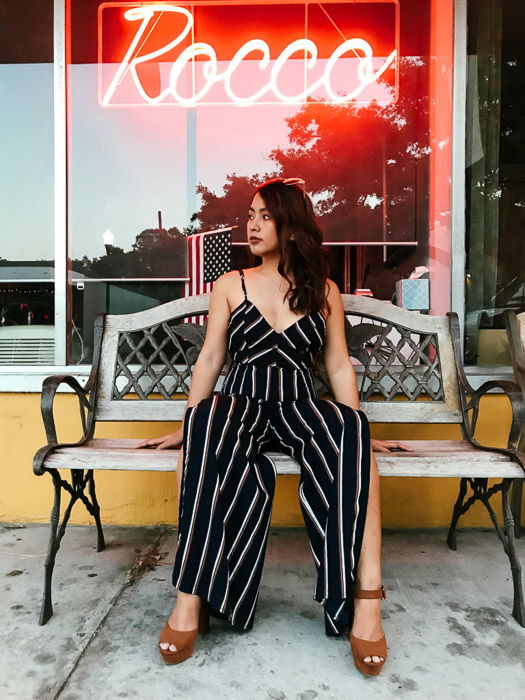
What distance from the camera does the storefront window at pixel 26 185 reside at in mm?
3750

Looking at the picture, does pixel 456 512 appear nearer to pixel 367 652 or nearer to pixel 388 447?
pixel 388 447

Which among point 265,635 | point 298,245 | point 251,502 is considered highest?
point 298,245

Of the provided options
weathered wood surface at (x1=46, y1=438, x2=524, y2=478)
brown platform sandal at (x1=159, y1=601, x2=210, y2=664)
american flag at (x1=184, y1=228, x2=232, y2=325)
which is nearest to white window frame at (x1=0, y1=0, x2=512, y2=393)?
weathered wood surface at (x1=46, y1=438, x2=524, y2=478)

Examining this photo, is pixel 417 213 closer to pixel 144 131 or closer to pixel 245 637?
pixel 144 131

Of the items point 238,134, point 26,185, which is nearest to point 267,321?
point 26,185

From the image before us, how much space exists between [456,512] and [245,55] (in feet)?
14.5

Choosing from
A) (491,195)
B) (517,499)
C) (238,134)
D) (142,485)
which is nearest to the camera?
(517,499)

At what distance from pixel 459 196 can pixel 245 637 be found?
8.43 ft

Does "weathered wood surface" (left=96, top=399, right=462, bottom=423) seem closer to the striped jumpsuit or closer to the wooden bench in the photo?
the wooden bench

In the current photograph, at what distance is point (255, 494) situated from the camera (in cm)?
206

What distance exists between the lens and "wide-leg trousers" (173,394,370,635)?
1939mm

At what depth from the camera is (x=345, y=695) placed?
5.80 feet

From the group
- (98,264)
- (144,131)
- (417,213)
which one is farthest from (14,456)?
(144,131)

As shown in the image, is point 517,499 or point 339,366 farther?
point 517,499
